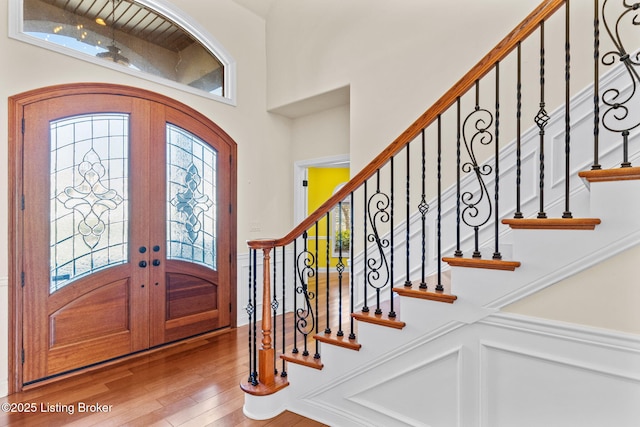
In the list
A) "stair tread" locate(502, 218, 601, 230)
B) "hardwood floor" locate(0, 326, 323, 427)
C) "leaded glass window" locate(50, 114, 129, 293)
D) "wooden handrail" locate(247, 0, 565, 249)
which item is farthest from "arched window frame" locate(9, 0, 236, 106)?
"stair tread" locate(502, 218, 601, 230)

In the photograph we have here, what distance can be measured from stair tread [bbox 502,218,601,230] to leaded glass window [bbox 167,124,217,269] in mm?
3049

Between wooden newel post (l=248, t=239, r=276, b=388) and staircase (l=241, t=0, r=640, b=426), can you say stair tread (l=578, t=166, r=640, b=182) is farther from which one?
wooden newel post (l=248, t=239, r=276, b=388)

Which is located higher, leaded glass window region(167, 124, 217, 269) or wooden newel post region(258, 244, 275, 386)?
leaded glass window region(167, 124, 217, 269)

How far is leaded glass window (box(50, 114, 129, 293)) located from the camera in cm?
273

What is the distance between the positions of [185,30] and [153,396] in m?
3.56

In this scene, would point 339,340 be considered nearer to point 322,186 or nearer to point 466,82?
point 466,82

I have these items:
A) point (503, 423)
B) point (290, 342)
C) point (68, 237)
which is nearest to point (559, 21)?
point (503, 423)

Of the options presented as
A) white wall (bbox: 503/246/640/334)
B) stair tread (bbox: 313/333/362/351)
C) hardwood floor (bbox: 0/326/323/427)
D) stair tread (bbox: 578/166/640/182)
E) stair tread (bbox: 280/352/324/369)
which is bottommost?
hardwood floor (bbox: 0/326/323/427)

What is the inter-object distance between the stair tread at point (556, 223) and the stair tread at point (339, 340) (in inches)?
43.4

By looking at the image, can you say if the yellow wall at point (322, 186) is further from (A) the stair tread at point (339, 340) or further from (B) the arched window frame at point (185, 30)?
(A) the stair tread at point (339, 340)

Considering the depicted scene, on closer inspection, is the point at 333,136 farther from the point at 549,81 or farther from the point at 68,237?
the point at 68,237

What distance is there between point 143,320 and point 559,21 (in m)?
4.27

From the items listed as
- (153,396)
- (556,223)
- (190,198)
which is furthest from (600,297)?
(190,198)

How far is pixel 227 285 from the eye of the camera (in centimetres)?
387
